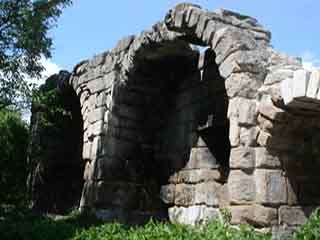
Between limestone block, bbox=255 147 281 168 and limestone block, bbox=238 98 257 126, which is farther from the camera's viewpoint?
limestone block, bbox=238 98 257 126

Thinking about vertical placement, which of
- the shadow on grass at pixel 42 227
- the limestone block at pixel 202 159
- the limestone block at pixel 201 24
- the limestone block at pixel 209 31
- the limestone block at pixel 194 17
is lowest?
the shadow on grass at pixel 42 227

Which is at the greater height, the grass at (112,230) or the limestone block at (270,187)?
the limestone block at (270,187)

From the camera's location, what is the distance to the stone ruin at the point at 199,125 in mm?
5055

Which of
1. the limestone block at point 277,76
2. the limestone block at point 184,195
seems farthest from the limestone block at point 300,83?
the limestone block at point 184,195

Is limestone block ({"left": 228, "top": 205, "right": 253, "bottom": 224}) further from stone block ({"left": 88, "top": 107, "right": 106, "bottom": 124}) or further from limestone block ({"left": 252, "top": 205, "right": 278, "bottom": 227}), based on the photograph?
stone block ({"left": 88, "top": 107, "right": 106, "bottom": 124})

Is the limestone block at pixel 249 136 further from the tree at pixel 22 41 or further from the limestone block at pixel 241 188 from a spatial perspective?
the tree at pixel 22 41

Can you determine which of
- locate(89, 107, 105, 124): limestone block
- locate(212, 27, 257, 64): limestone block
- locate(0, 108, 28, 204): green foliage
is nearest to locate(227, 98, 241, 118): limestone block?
locate(212, 27, 257, 64): limestone block

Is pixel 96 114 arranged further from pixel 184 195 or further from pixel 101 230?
pixel 101 230

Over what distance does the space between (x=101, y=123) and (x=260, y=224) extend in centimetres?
367

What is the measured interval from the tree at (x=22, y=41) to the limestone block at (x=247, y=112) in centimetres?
394

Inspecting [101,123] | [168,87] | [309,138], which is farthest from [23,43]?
[309,138]

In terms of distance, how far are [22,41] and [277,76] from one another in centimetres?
426

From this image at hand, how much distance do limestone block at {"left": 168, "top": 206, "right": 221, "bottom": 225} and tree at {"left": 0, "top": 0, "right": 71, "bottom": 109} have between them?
2929 millimetres

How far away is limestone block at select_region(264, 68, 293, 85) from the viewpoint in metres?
5.08
